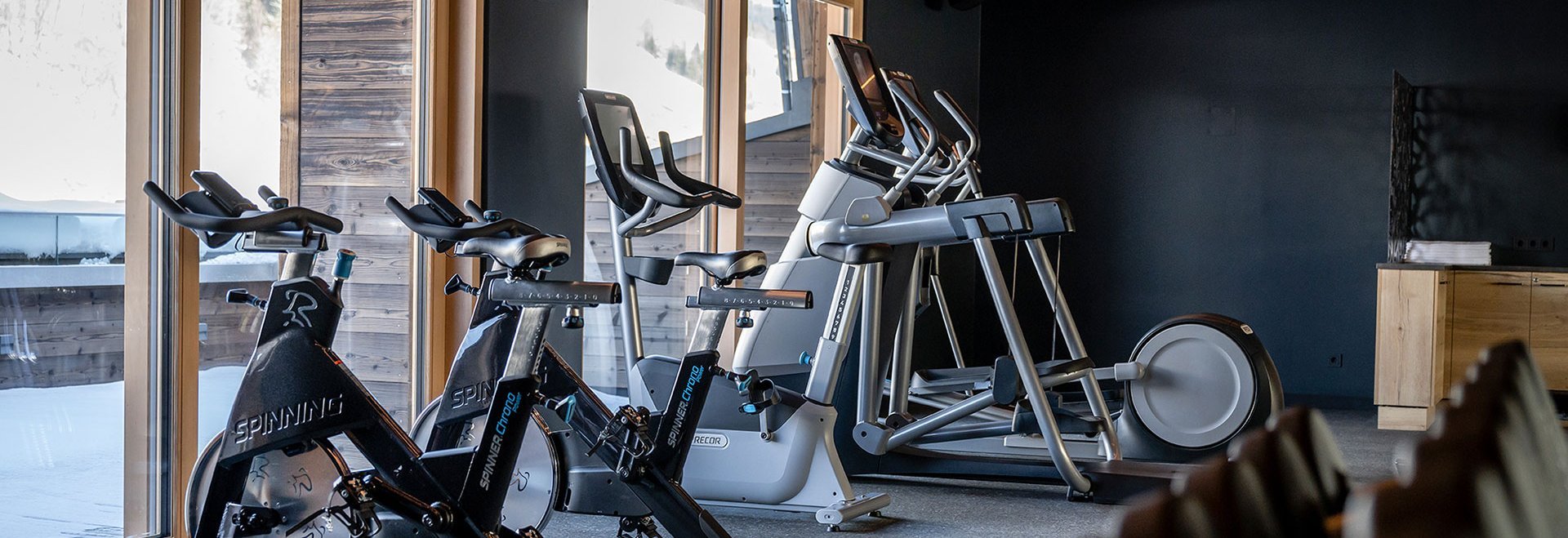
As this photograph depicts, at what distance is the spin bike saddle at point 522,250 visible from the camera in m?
2.68

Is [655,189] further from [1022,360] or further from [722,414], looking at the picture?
[1022,360]

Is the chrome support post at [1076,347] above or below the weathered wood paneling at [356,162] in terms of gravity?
below

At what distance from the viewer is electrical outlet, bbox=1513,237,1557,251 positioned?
7.16m

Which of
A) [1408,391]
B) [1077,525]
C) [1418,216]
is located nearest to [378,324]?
[1077,525]

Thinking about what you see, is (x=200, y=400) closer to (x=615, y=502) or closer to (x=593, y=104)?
(x=615, y=502)

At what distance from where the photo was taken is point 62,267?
9.82ft

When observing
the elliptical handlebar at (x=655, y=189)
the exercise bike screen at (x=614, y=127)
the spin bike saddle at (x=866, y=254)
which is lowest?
the spin bike saddle at (x=866, y=254)

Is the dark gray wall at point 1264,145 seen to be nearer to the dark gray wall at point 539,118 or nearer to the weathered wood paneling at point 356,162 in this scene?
the dark gray wall at point 539,118

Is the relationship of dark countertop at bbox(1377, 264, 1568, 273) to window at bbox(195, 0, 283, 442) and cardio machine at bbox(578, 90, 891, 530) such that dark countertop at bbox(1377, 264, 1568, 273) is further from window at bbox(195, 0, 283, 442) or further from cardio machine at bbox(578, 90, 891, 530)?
window at bbox(195, 0, 283, 442)

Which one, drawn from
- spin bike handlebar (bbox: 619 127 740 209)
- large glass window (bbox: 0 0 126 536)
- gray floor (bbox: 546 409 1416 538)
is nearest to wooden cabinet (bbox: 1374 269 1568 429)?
gray floor (bbox: 546 409 1416 538)

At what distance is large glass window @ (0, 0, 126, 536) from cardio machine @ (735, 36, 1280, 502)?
6.72 feet

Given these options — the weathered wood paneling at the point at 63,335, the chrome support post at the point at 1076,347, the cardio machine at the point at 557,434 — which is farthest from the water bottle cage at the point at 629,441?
the chrome support post at the point at 1076,347

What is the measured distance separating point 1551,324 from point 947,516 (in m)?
4.04

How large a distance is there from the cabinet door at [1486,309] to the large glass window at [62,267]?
6.14m
